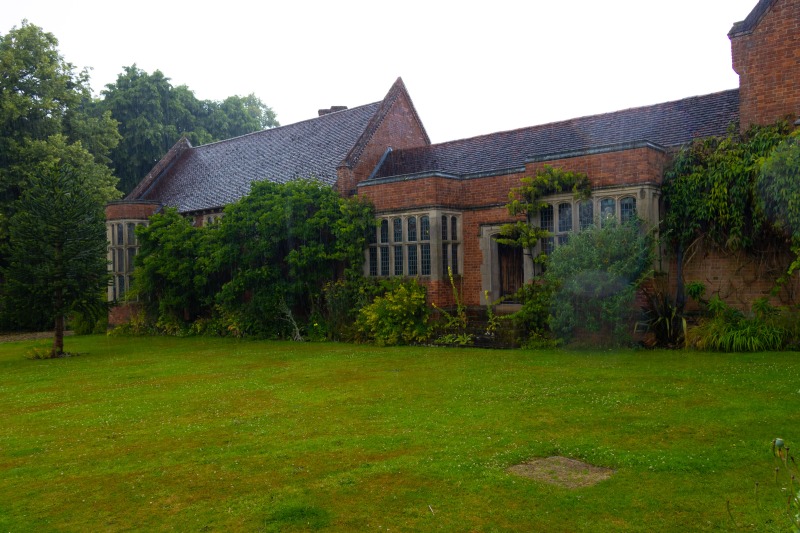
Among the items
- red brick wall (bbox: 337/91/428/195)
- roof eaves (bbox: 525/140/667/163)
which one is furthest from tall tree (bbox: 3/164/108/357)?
roof eaves (bbox: 525/140/667/163)

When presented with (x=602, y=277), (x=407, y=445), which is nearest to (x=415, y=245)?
(x=602, y=277)

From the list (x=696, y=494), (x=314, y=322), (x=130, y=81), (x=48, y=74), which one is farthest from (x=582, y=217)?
(x=130, y=81)

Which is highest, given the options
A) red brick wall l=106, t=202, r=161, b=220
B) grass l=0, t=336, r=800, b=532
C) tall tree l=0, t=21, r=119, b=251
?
tall tree l=0, t=21, r=119, b=251

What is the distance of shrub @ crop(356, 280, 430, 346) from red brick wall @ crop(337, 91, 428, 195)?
5293 millimetres

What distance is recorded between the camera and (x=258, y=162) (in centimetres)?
2802

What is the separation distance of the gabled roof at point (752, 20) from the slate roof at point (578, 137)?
1.79 metres

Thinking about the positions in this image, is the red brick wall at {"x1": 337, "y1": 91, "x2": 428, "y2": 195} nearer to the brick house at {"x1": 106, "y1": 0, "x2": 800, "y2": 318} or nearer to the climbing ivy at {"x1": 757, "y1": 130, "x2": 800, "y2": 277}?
the brick house at {"x1": 106, "y1": 0, "x2": 800, "y2": 318}

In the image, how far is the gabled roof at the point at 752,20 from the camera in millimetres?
14812

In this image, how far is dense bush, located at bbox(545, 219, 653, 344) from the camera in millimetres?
13812

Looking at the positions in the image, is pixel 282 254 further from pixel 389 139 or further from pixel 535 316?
pixel 535 316

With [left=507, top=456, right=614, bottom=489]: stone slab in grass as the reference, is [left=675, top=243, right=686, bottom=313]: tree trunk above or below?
above

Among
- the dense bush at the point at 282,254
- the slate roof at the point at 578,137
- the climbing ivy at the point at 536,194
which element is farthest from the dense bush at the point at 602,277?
the dense bush at the point at 282,254

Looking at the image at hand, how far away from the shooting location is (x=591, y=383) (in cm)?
1034

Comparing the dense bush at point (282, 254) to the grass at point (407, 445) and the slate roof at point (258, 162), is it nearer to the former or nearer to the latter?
the slate roof at point (258, 162)
